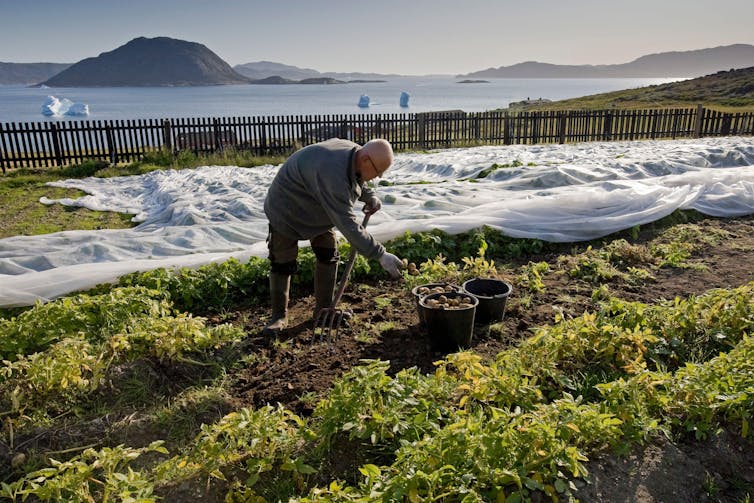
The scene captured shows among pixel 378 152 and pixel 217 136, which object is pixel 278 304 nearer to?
pixel 378 152

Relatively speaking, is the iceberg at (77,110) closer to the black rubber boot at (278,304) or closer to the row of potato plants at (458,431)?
the black rubber boot at (278,304)

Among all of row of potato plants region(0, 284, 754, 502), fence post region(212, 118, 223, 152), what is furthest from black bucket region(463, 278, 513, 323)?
fence post region(212, 118, 223, 152)

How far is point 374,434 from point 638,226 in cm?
563

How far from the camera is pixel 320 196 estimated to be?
11.2 ft

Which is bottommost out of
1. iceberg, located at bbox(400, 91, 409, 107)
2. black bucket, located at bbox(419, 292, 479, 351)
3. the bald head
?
black bucket, located at bbox(419, 292, 479, 351)

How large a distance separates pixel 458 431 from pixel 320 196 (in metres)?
1.82

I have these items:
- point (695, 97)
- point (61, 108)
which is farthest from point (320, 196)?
point (61, 108)

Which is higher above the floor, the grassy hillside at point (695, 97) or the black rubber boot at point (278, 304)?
the grassy hillside at point (695, 97)

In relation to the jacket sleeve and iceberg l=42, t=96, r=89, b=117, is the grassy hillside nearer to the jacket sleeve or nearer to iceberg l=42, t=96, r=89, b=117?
the jacket sleeve

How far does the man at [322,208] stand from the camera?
133 inches

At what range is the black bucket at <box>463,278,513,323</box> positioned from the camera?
4.11m

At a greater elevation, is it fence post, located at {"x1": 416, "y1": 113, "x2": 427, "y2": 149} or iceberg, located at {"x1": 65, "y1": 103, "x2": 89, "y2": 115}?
iceberg, located at {"x1": 65, "y1": 103, "x2": 89, "y2": 115}

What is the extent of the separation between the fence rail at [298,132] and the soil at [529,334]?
11.7m

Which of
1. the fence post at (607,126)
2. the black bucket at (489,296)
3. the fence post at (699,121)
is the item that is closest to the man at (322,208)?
the black bucket at (489,296)
